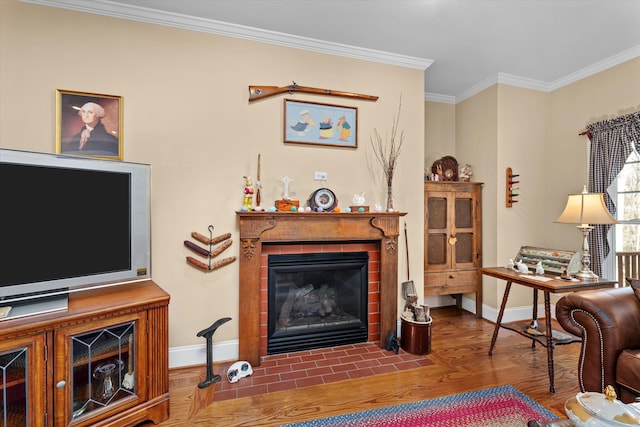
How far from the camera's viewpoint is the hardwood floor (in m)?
1.81

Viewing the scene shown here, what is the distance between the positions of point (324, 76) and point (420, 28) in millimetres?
876

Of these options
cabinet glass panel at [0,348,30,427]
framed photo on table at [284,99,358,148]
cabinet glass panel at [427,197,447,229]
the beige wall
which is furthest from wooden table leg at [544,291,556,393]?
cabinet glass panel at [0,348,30,427]

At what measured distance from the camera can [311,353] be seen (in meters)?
2.56

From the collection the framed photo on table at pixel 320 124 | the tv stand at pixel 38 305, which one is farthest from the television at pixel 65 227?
the framed photo on table at pixel 320 124

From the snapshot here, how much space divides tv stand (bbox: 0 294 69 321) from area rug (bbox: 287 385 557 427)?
1.41 metres

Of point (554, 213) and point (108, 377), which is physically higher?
point (554, 213)

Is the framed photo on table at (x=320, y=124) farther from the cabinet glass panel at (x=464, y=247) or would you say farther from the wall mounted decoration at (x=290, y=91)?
the cabinet glass panel at (x=464, y=247)

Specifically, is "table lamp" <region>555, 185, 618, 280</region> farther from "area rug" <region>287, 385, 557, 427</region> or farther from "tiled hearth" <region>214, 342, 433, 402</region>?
"tiled hearth" <region>214, 342, 433, 402</region>

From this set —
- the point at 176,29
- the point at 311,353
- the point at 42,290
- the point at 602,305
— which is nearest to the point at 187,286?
the point at 42,290

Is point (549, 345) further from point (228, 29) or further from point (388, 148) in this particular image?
point (228, 29)

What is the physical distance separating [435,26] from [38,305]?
327 cm

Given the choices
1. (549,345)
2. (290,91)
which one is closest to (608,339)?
(549,345)

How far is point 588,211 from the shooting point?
2291mm

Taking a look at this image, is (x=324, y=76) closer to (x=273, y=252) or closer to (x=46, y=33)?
(x=273, y=252)
